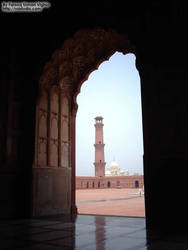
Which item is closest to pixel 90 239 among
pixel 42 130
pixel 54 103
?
pixel 42 130

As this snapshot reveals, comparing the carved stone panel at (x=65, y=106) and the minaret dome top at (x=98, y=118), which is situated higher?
the minaret dome top at (x=98, y=118)

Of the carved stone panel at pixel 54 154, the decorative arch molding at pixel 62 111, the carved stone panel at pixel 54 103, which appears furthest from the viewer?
the carved stone panel at pixel 54 103

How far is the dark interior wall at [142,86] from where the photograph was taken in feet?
17.3

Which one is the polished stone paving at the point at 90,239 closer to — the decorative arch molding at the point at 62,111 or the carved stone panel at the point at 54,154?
the decorative arch molding at the point at 62,111

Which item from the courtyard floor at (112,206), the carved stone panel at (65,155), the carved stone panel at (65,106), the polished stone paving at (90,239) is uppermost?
the carved stone panel at (65,106)

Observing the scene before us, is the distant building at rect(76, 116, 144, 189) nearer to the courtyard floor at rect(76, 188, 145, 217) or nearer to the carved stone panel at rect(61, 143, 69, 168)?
the courtyard floor at rect(76, 188, 145, 217)

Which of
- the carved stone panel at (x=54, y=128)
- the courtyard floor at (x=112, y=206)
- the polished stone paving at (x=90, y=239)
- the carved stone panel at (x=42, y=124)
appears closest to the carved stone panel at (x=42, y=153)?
the carved stone panel at (x=42, y=124)

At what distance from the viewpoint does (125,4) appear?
6.55 metres

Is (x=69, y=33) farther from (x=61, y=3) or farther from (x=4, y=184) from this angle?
(x=4, y=184)

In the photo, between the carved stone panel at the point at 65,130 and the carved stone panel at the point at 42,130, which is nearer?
the carved stone panel at the point at 42,130

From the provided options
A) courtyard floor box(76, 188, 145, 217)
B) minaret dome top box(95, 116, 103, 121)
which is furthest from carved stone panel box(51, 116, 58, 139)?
minaret dome top box(95, 116, 103, 121)

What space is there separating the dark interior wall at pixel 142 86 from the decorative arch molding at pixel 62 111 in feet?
0.88

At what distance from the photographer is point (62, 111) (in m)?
8.83

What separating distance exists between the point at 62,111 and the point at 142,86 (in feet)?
11.7
